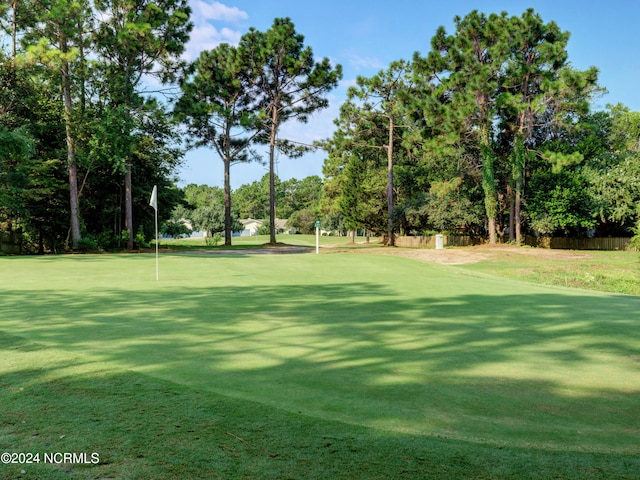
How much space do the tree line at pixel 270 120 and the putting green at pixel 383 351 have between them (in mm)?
18388

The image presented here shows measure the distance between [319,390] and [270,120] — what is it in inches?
1487

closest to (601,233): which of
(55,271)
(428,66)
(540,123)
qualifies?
(540,123)

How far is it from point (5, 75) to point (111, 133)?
8.01 m

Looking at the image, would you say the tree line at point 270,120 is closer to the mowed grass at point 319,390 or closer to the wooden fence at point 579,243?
the wooden fence at point 579,243

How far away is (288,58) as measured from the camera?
3722 centimetres

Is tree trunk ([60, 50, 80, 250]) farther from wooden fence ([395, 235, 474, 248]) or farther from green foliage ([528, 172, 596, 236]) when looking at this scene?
green foliage ([528, 172, 596, 236])

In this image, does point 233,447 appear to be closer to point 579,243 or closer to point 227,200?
point 227,200

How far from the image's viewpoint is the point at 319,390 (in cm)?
388

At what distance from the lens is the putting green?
342 centimetres

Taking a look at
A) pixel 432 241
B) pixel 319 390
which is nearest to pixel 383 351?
pixel 319 390

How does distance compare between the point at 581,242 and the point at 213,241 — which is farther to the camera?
the point at 213,241

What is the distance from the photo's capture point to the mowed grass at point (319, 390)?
264 centimetres

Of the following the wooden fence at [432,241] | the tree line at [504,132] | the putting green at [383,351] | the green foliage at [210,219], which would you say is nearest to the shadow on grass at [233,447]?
the putting green at [383,351]

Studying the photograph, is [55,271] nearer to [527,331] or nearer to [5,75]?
[527,331]
